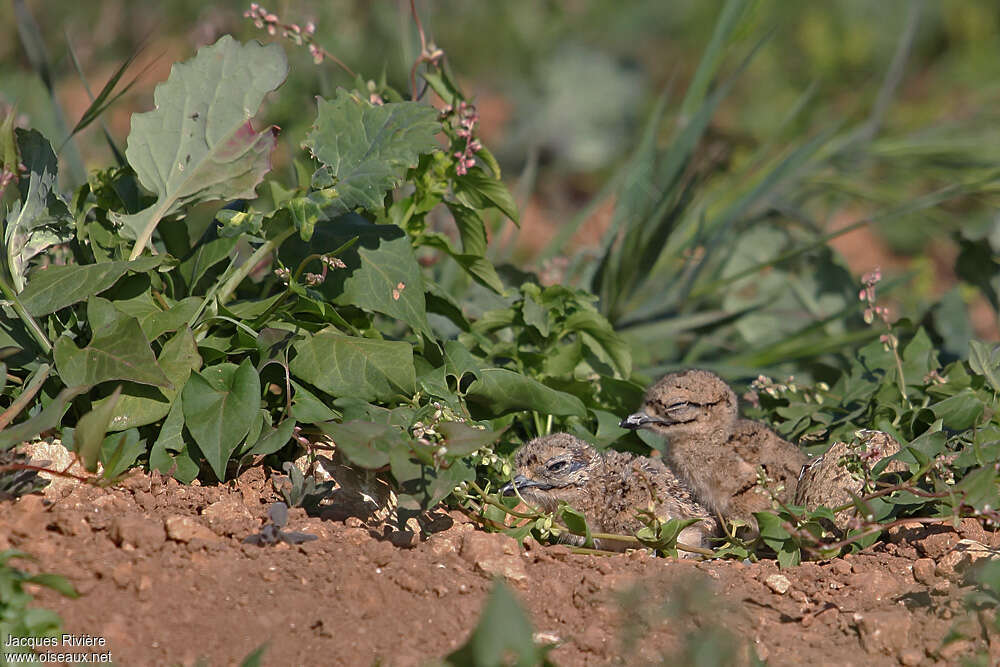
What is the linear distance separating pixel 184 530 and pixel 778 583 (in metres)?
1.82

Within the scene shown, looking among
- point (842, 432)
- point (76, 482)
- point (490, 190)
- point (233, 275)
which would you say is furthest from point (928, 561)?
point (76, 482)

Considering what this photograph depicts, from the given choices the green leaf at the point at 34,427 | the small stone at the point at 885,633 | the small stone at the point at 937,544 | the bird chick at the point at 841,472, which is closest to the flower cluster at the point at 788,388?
the bird chick at the point at 841,472

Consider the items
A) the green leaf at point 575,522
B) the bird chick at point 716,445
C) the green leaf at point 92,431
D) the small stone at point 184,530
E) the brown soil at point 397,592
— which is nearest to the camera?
the brown soil at point 397,592

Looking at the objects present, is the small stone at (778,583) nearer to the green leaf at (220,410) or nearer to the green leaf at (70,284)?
the green leaf at (220,410)

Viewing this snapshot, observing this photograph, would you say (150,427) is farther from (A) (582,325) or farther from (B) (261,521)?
(A) (582,325)

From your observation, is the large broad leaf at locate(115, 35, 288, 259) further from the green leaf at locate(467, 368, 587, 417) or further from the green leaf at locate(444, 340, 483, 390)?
the green leaf at locate(467, 368, 587, 417)

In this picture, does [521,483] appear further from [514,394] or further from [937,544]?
[937,544]

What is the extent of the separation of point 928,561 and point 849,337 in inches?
63.4

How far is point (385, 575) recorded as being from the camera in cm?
325

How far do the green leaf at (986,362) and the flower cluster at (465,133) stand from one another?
6.32ft

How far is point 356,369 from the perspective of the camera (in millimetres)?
3650

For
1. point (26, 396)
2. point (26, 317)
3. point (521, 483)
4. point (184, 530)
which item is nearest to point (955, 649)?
point (521, 483)

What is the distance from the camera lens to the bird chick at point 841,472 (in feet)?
12.5

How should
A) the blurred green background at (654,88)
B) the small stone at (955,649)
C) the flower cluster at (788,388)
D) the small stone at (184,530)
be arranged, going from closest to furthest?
the small stone at (955,649) → the small stone at (184,530) → the flower cluster at (788,388) → the blurred green background at (654,88)
